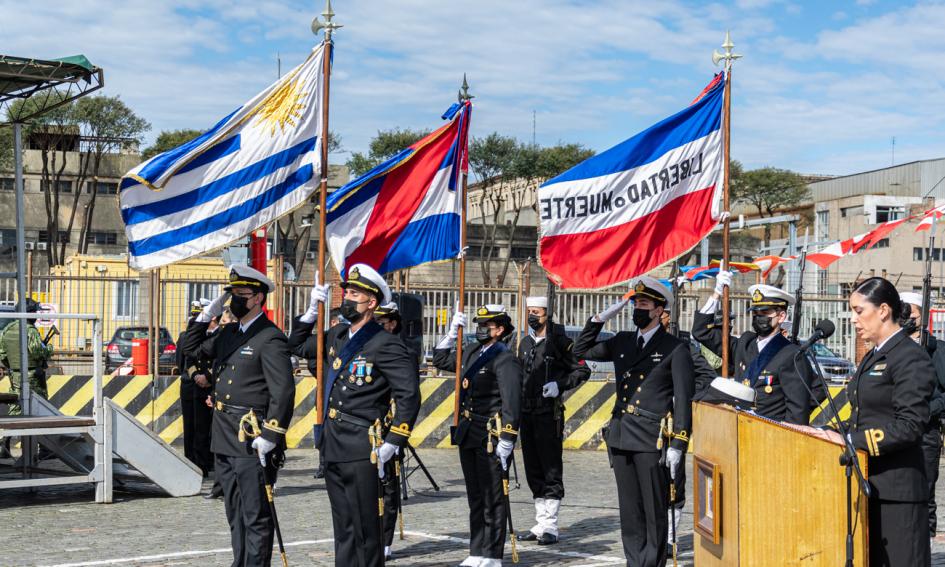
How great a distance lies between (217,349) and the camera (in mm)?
8172

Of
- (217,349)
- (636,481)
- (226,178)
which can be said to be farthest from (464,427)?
(226,178)

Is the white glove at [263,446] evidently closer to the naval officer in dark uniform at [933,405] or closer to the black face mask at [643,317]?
the black face mask at [643,317]

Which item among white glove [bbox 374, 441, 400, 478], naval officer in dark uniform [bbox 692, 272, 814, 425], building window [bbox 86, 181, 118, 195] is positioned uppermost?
building window [bbox 86, 181, 118, 195]

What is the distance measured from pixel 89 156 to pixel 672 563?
51261mm

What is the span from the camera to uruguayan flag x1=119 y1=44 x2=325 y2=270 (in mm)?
9758

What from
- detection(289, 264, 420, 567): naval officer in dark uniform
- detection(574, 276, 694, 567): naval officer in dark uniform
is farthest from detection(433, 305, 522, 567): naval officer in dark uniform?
detection(289, 264, 420, 567): naval officer in dark uniform

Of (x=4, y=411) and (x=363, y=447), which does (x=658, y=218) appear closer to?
(x=363, y=447)

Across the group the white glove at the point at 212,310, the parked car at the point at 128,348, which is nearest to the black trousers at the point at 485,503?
the white glove at the point at 212,310

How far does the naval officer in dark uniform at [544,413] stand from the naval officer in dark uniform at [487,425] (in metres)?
1.08

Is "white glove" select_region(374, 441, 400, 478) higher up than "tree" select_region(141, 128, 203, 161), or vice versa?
"tree" select_region(141, 128, 203, 161)

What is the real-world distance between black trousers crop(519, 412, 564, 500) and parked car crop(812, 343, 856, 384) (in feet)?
29.7

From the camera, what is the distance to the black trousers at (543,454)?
1030 cm

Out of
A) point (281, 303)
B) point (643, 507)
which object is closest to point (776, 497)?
point (643, 507)

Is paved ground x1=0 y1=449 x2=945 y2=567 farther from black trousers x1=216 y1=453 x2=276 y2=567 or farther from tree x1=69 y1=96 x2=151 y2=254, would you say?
tree x1=69 y1=96 x2=151 y2=254
